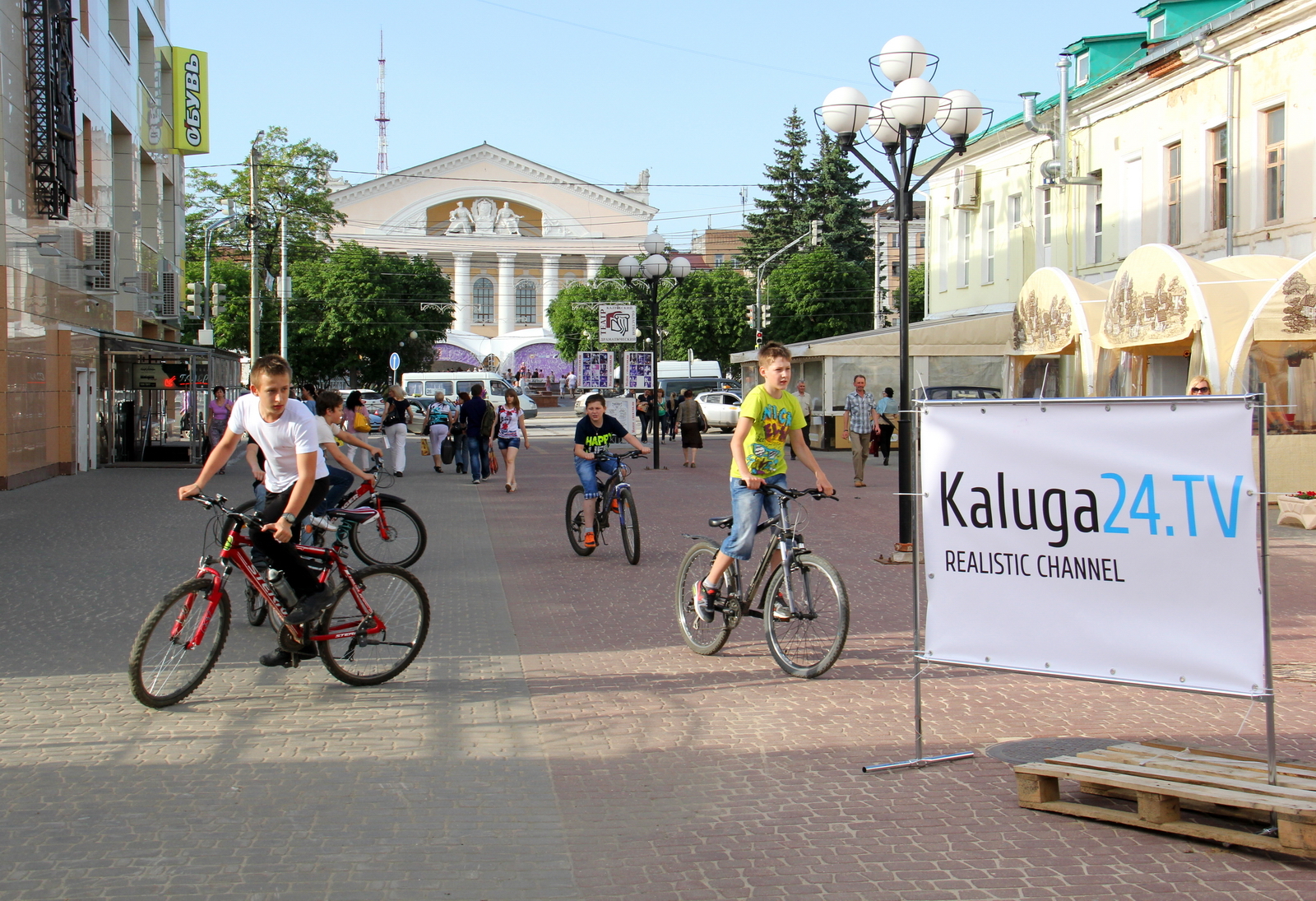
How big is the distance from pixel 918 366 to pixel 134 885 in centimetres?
2897

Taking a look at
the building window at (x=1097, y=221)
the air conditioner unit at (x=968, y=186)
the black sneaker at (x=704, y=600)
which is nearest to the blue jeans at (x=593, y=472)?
the black sneaker at (x=704, y=600)

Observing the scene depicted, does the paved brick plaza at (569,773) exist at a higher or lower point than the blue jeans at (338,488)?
lower

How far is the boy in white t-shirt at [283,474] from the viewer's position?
636 centimetres

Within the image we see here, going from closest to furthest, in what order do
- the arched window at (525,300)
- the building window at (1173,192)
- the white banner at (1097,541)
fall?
the white banner at (1097,541), the building window at (1173,192), the arched window at (525,300)

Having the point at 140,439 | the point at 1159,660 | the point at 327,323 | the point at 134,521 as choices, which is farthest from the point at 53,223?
the point at 327,323

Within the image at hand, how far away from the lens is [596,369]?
29.1 meters

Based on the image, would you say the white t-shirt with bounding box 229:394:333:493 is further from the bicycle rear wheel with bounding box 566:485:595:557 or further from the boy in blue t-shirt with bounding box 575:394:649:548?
the bicycle rear wheel with bounding box 566:485:595:557

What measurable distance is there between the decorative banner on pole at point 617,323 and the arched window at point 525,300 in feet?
226

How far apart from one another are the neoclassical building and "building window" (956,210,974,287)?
2264 inches

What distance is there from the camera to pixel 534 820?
456 cm

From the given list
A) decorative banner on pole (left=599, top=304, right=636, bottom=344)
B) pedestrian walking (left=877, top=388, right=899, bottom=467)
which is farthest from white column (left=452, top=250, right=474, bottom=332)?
pedestrian walking (left=877, top=388, right=899, bottom=467)

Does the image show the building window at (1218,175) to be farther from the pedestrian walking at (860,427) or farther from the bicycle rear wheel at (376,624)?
the bicycle rear wheel at (376,624)

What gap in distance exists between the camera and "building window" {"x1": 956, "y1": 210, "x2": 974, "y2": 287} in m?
35.1

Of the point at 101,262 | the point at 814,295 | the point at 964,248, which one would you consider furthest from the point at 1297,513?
the point at 814,295
